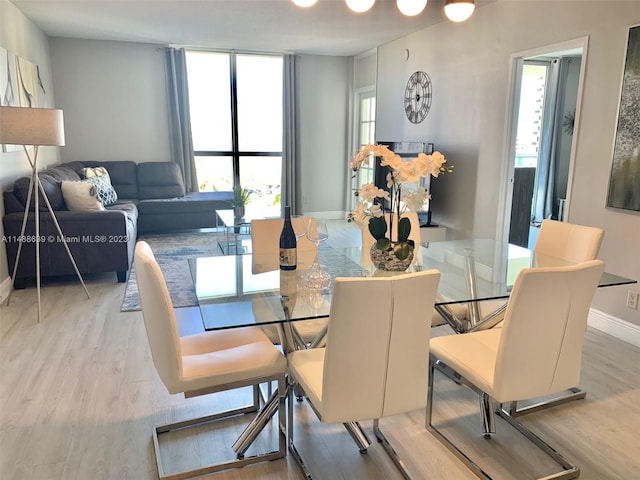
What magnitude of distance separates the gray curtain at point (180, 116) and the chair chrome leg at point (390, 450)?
18.0 ft

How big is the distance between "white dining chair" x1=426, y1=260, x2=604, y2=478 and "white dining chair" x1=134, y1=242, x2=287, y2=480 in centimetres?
80

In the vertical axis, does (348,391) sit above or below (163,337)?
below

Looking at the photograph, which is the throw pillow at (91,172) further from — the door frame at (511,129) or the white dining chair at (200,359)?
the door frame at (511,129)

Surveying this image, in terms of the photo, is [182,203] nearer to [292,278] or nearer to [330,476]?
[292,278]

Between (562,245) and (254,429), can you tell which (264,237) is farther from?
(562,245)

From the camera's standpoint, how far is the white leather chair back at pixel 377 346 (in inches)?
57.1

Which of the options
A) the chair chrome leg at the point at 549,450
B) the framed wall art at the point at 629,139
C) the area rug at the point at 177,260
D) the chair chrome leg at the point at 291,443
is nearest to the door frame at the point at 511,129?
the framed wall art at the point at 629,139

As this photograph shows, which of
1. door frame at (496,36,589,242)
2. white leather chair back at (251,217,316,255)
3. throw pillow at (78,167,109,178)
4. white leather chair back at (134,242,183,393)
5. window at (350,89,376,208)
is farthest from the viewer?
window at (350,89,376,208)

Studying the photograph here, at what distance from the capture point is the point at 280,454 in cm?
197

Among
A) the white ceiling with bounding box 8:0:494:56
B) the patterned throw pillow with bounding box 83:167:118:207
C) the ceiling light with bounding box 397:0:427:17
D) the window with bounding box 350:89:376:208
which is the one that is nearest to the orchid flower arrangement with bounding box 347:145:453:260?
the ceiling light with bounding box 397:0:427:17

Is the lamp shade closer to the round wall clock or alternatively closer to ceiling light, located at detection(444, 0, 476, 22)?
ceiling light, located at detection(444, 0, 476, 22)

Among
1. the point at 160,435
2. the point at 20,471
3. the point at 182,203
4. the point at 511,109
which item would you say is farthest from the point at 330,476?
the point at 182,203

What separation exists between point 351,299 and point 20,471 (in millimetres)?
1523

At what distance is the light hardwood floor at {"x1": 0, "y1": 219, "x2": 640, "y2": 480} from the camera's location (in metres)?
1.91
